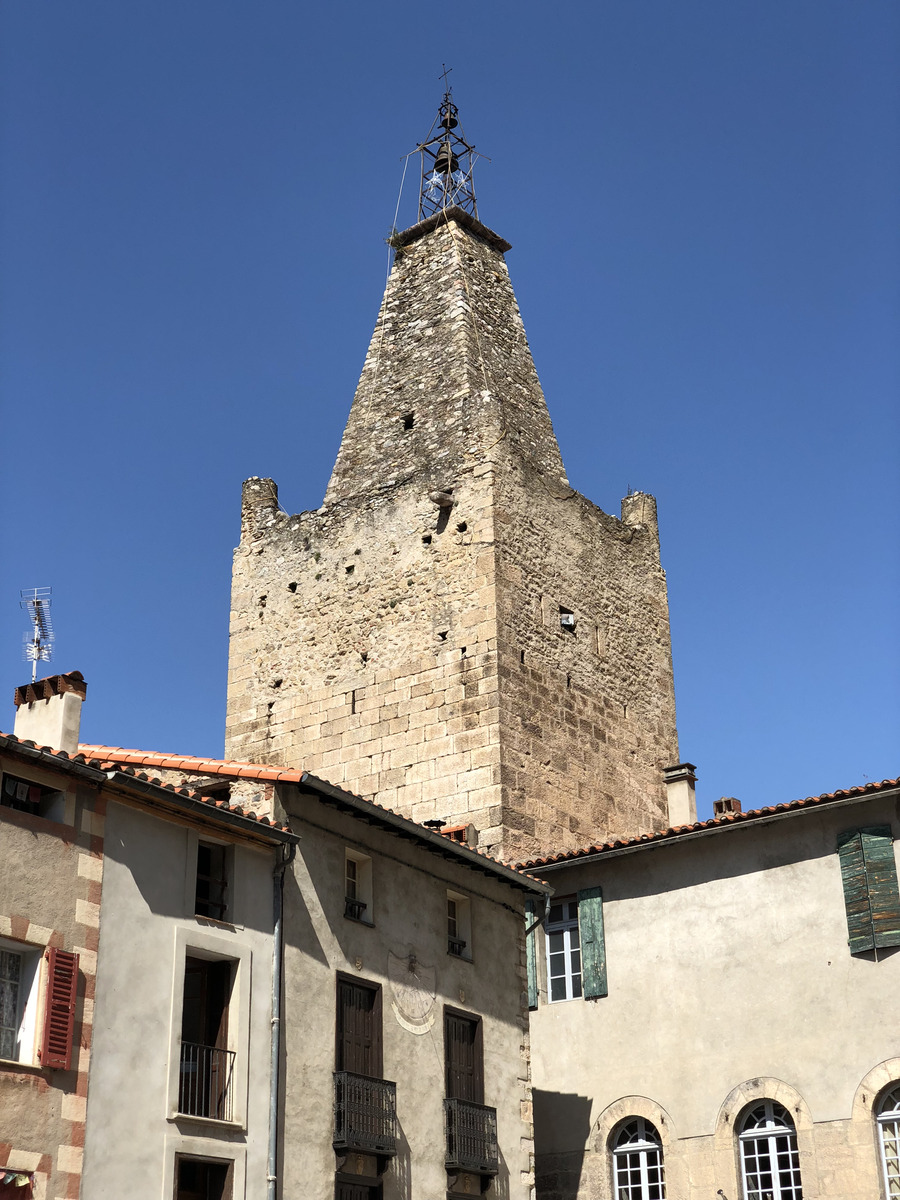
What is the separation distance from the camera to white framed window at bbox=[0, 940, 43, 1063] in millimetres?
13406

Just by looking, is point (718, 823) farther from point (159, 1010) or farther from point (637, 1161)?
point (159, 1010)

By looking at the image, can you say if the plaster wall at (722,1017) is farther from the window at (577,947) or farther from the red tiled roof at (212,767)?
the red tiled roof at (212,767)

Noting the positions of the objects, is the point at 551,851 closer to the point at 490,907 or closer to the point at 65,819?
the point at 490,907

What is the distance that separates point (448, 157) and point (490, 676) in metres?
13.8

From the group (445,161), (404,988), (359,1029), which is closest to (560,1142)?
(404,988)

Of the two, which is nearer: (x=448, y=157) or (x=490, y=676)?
(x=490, y=676)

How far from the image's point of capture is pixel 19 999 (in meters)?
13.7

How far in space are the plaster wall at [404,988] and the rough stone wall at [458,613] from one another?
14.8 ft

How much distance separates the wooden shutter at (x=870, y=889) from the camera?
18.6 m

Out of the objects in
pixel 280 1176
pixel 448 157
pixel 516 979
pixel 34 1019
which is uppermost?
pixel 448 157

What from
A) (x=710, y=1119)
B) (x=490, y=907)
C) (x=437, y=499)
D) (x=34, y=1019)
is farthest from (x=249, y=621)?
(x=34, y=1019)

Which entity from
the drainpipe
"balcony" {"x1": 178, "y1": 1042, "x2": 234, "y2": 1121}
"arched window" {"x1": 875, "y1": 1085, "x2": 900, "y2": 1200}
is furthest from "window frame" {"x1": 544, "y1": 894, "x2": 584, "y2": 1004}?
"balcony" {"x1": 178, "y1": 1042, "x2": 234, "y2": 1121}

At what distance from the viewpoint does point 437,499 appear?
27.0 meters

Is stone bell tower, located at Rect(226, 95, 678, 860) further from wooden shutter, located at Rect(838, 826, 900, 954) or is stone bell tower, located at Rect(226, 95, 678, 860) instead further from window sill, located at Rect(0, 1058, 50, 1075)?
window sill, located at Rect(0, 1058, 50, 1075)
